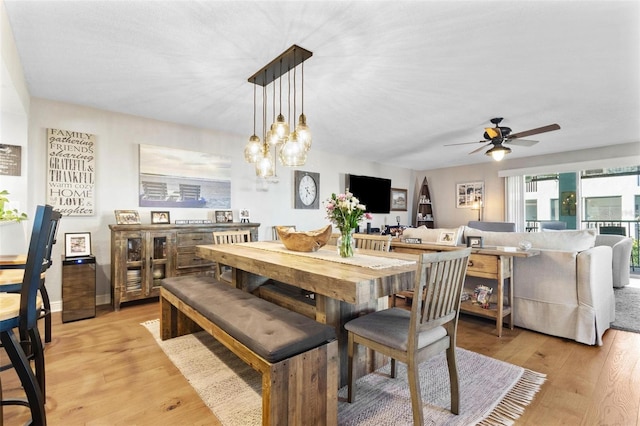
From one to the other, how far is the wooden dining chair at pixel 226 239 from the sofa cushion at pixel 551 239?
254cm

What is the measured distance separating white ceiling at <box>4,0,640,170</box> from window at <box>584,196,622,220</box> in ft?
9.60

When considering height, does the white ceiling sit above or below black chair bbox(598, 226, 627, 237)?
above

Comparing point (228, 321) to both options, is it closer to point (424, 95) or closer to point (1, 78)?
point (1, 78)

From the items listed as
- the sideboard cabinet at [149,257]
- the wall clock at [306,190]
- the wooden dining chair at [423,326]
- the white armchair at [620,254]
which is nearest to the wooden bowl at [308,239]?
the wooden dining chair at [423,326]

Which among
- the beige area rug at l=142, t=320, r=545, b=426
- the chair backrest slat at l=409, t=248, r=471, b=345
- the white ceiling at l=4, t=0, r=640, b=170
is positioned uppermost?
the white ceiling at l=4, t=0, r=640, b=170

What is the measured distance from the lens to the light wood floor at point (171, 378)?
1.66m

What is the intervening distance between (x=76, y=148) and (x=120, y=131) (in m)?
0.51

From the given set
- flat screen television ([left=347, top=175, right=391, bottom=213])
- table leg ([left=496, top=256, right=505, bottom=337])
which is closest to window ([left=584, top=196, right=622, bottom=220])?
flat screen television ([left=347, top=175, right=391, bottom=213])

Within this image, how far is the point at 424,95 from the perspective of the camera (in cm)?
326

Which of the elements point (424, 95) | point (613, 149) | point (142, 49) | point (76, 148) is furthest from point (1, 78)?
point (613, 149)

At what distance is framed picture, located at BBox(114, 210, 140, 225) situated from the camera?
3.60 meters

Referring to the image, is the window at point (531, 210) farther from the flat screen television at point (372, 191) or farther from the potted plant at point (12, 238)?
the potted plant at point (12, 238)

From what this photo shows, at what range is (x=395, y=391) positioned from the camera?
6.22 ft

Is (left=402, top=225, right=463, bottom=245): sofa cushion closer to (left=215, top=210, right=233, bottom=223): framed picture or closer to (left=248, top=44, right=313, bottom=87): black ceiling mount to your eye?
(left=248, top=44, right=313, bottom=87): black ceiling mount
